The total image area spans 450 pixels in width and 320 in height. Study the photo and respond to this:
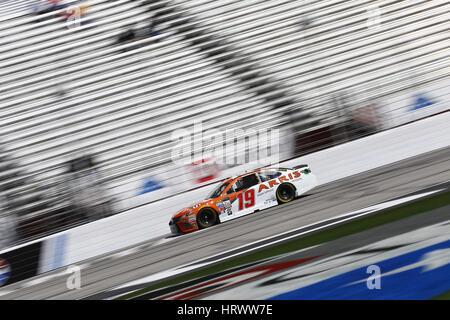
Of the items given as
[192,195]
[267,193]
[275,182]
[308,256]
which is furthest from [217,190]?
[308,256]

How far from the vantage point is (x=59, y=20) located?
1373 cm

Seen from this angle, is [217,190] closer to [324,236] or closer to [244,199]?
[244,199]

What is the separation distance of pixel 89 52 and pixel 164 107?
245 cm

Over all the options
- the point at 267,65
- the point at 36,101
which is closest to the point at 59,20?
the point at 36,101

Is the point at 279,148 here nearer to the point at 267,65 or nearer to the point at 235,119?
the point at 235,119

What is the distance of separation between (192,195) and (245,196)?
1.04 metres

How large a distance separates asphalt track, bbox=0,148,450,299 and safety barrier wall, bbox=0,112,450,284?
363 millimetres

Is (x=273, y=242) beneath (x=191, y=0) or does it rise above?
beneath

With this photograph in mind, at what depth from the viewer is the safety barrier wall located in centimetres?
969

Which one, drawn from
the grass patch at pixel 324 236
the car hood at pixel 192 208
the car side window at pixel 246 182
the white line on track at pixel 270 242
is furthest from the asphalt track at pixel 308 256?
the car side window at pixel 246 182

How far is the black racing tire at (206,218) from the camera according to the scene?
10.1 m

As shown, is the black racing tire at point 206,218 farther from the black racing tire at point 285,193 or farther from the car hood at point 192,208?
the black racing tire at point 285,193

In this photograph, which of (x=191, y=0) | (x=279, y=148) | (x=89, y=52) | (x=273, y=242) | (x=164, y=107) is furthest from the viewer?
(x=191, y=0)

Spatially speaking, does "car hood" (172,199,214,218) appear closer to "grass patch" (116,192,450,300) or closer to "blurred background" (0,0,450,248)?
"blurred background" (0,0,450,248)
